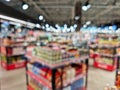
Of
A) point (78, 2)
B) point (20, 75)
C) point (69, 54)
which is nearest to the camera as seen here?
point (69, 54)

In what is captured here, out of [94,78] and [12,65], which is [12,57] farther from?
[94,78]

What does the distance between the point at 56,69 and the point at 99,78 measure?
2.80m

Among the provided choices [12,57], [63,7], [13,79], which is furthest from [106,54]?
[63,7]

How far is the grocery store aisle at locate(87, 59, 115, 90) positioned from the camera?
15.2 ft

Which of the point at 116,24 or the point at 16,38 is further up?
the point at 116,24

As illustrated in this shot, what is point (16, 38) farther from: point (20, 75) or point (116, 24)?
point (116, 24)

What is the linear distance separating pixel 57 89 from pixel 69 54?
752 millimetres

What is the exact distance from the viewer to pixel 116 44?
633 cm

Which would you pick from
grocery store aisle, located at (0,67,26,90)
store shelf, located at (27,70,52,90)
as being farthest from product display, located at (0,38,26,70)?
store shelf, located at (27,70,52,90)

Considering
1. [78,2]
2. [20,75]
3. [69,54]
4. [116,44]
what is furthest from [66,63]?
[78,2]

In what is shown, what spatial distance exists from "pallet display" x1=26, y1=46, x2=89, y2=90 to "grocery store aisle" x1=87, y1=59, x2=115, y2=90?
3.23 ft

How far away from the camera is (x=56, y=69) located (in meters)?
3.08

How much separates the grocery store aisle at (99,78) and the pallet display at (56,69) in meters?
0.99

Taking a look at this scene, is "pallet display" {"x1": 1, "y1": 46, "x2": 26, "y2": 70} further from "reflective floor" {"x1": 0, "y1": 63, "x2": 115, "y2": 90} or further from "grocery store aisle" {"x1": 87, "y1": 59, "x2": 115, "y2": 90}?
"grocery store aisle" {"x1": 87, "y1": 59, "x2": 115, "y2": 90}
